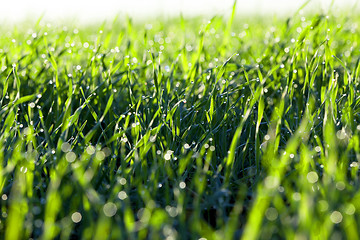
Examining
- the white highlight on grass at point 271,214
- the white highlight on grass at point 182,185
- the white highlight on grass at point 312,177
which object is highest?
the white highlight on grass at point 271,214

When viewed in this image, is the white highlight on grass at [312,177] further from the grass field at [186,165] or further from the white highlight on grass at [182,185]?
the white highlight on grass at [182,185]

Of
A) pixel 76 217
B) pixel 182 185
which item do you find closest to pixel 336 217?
pixel 182 185

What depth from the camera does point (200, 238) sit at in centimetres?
110

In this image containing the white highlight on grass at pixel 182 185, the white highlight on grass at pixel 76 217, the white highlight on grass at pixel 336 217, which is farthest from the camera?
the white highlight on grass at pixel 182 185

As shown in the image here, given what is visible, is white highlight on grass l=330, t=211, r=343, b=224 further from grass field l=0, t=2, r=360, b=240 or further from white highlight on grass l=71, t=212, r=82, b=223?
white highlight on grass l=71, t=212, r=82, b=223

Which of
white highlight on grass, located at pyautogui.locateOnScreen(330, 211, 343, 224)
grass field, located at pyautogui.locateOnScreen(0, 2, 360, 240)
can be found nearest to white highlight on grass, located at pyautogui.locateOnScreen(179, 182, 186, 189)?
grass field, located at pyautogui.locateOnScreen(0, 2, 360, 240)

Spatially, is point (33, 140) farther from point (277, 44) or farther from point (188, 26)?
point (188, 26)

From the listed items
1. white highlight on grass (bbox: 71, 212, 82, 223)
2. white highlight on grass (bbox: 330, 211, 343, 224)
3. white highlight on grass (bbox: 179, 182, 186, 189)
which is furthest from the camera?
white highlight on grass (bbox: 179, 182, 186, 189)

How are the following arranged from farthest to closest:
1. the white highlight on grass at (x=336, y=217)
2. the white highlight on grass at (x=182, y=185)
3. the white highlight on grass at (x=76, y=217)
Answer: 1. the white highlight on grass at (x=182, y=185)
2. the white highlight on grass at (x=76, y=217)
3. the white highlight on grass at (x=336, y=217)

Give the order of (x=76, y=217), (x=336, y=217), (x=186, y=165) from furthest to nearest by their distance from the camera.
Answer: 1. (x=186, y=165)
2. (x=76, y=217)
3. (x=336, y=217)

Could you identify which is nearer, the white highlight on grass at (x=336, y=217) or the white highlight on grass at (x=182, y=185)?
the white highlight on grass at (x=336, y=217)

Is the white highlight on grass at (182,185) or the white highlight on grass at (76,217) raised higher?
the white highlight on grass at (76,217)

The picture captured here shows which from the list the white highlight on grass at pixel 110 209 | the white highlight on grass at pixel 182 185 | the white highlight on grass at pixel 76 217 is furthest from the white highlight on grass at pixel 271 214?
the white highlight on grass at pixel 76 217

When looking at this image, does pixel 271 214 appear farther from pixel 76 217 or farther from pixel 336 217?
pixel 76 217
